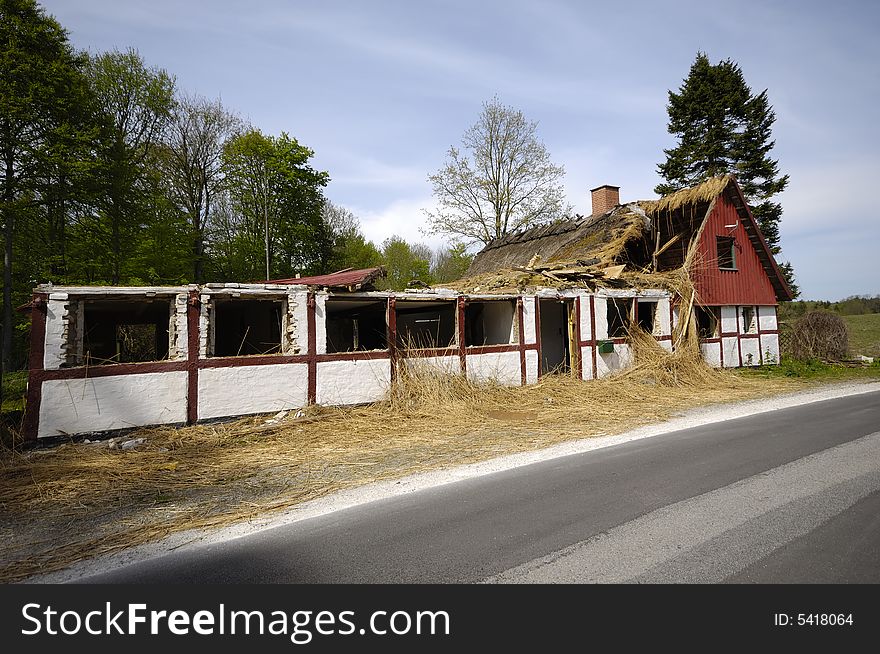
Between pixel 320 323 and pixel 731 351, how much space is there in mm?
16070

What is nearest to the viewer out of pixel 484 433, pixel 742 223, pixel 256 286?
pixel 484 433

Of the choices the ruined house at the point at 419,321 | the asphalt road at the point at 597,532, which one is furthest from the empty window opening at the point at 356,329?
the asphalt road at the point at 597,532

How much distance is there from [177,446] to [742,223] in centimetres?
2092

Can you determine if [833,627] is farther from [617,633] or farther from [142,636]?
[142,636]

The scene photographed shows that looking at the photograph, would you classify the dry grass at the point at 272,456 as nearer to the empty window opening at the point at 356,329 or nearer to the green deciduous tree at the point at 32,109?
the empty window opening at the point at 356,329

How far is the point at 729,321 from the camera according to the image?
1828cm

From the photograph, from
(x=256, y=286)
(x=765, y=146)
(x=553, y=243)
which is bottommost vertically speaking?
(x=256, y=286)

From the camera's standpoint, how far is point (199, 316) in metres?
8.68

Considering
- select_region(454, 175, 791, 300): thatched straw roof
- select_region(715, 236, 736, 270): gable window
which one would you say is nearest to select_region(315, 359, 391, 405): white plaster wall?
select_region(454, 175, 791, 300): thatched straw roof

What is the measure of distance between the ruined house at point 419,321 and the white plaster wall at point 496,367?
0.04m

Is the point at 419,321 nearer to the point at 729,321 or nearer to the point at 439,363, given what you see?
the point at 439,363

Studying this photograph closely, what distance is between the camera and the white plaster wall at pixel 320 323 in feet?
32.1

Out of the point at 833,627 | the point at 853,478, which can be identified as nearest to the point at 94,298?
the point at 833,627

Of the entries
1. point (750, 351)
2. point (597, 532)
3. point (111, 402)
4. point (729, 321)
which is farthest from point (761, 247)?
point (111, 402)
